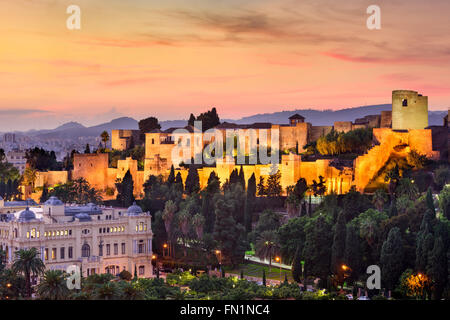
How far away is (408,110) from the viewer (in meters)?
56.8

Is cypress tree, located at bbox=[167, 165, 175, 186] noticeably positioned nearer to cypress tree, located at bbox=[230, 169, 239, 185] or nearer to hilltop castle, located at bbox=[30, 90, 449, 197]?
hilltop castle, located at bbox=[30, 90, 449, 197]

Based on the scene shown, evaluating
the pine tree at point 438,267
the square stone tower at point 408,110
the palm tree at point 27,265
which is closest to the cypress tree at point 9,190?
the palm tree at point 27,265

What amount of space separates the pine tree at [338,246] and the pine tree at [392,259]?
6.26 ft

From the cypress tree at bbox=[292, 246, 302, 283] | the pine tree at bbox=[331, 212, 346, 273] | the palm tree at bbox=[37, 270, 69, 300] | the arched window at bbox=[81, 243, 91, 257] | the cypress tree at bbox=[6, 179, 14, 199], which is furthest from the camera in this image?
the cypress tree at bbox=[6, 179, 14, 199]

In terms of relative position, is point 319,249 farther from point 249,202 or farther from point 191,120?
point 191,120

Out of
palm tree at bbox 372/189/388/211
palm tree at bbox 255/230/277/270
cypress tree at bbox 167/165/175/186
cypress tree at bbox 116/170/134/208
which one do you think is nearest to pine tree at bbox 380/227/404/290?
palm tree at bbox 255/230/277/270

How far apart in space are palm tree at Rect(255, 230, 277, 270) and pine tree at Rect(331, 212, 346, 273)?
4.94m

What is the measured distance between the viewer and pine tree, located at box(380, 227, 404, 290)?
35.8 meters

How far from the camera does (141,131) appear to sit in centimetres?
7075

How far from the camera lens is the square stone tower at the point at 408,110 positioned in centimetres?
5678

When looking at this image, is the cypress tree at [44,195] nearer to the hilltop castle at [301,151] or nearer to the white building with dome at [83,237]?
the hilltop castle at [301,151]

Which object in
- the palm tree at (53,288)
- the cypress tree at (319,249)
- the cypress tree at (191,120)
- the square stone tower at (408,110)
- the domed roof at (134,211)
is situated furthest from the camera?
the cypress tree at (191,120)
